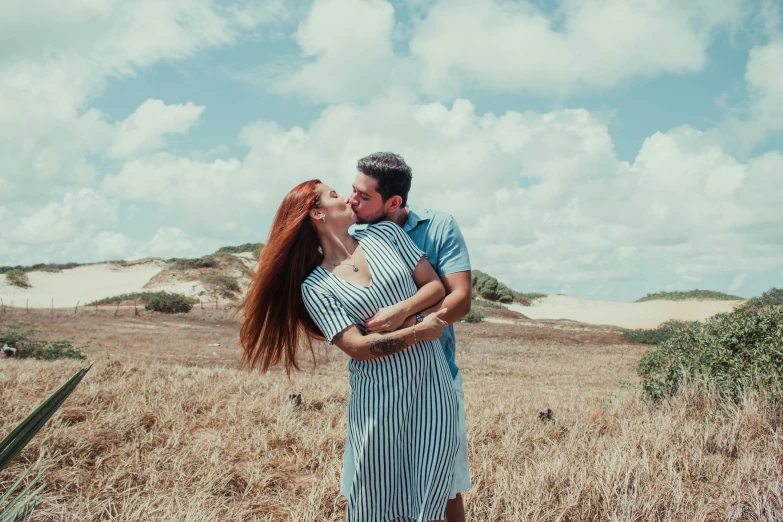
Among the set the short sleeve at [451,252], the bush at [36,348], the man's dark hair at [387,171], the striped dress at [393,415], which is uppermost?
the man's dark hair at [387,171]

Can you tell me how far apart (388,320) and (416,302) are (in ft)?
0.49

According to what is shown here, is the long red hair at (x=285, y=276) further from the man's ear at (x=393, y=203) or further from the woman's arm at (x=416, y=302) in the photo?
the woman's arm at (x=416, y=302)

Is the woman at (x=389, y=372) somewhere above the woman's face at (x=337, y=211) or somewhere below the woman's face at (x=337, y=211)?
below

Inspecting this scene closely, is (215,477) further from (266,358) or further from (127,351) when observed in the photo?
(127,351)

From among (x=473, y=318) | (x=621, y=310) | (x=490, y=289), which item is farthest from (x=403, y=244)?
(x=621, y=310)

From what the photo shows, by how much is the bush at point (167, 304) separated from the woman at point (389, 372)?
2447 centimetres

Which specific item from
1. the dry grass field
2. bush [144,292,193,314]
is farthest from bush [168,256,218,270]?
the dry grass field

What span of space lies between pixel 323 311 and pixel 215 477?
1866mm

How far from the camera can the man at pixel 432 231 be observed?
2.58 metres

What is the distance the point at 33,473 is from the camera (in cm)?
359

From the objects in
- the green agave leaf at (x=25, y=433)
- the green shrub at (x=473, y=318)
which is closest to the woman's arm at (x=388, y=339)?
the green agave leaf at (x=25, y=433)

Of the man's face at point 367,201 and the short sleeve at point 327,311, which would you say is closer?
the short sleeve at point 327,311

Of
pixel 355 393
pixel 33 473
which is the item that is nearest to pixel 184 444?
pixel 33 473

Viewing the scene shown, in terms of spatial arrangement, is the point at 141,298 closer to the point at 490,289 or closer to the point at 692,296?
the point at 490,289
